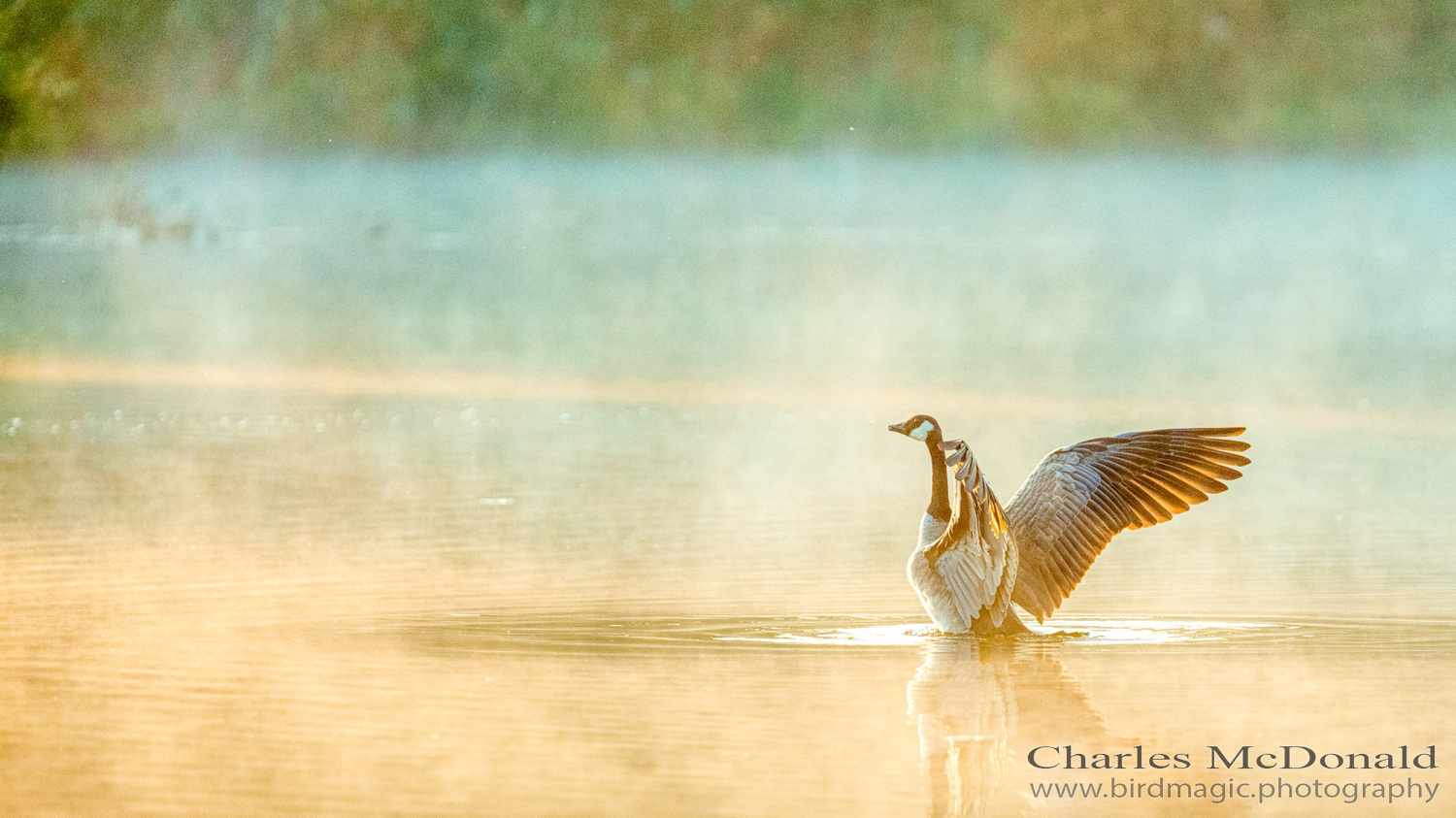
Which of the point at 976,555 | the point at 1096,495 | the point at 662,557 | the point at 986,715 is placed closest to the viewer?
Answer: the point at 986,715

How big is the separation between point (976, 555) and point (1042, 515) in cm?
27

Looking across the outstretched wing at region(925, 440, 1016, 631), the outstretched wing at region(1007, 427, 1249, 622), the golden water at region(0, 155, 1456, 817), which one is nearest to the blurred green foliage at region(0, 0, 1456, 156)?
the golden water at region(0, 155, 1456, 817)

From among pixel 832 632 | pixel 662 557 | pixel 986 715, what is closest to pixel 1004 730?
pixel 986 715

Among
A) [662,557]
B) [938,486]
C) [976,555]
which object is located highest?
[938,486]

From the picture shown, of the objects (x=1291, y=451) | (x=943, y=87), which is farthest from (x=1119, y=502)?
(x=943, y=87)

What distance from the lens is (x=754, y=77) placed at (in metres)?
33.4

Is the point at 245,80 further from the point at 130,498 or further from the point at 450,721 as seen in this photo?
the point at 450,721

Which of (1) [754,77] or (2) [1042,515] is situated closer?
(2) [1042,515]

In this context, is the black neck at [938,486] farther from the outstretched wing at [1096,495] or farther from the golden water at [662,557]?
the golden water at [662,557]

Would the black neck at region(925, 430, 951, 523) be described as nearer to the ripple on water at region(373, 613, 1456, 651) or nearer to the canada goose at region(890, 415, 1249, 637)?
the canada goose at region(890, 415, 1249, 637)

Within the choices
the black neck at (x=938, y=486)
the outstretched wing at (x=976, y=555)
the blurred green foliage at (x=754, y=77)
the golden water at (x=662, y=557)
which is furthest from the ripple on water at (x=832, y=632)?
the blurred green foliage at (x=754, y=77)

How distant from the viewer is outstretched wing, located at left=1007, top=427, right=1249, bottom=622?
5.16 m

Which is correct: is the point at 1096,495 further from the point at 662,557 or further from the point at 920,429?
the point at 662,557

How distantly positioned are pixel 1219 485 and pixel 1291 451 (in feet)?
9.81
